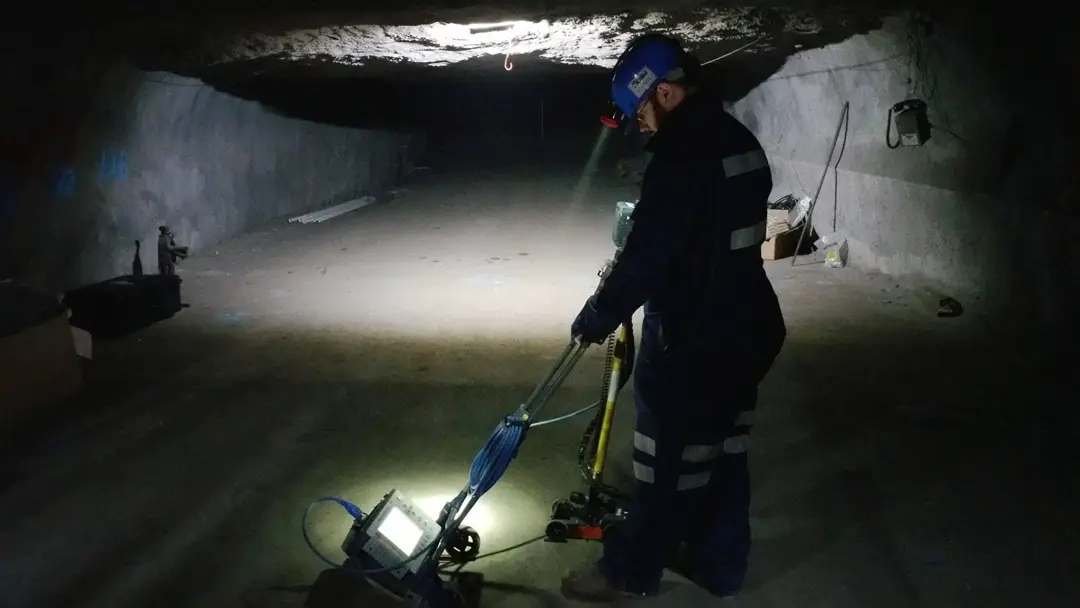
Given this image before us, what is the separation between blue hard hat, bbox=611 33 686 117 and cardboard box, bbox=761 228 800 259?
5.24 meters

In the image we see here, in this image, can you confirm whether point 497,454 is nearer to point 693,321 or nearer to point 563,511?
point 563,511

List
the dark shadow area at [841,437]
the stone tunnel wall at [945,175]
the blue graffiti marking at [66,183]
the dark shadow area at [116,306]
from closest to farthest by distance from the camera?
1. the dark shadow area at [841,437]
2. the stone tunnel wall at [945,175]
3. the dark shadow area at [116,306]
4. the blue graffiti marking at [66,183]

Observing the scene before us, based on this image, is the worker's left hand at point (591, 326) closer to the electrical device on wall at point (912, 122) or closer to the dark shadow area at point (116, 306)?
the dark shadow area at point (116, 306)

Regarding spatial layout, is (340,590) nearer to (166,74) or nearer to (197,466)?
(197,466)

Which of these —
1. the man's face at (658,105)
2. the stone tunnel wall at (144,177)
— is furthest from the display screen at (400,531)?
the stone tunnel wall at (144,177)

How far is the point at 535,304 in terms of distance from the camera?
581cm

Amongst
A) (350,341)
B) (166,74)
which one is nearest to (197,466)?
(350,341)

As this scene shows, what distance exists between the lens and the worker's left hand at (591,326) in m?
2.11

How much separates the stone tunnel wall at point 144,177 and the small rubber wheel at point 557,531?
4335 mm

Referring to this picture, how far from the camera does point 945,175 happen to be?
549 cm

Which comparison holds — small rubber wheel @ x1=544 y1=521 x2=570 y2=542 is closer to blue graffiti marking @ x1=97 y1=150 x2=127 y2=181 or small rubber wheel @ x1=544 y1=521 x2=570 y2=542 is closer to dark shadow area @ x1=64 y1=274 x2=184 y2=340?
dark shadow area @ x1=64 y1=274 x2=184 y2=340

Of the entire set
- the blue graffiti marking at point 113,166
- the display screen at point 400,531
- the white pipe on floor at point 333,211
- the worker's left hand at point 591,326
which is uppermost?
the blue graffiti marking at point 113,166

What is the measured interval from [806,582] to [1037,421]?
180 centimetres

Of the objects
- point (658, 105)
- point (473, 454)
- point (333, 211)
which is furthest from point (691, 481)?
point (333, 211)
